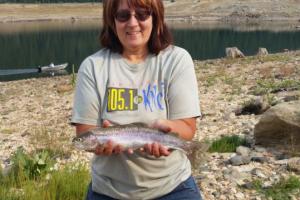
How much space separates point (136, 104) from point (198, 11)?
14272 cm

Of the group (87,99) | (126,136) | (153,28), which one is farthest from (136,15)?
(126,136)

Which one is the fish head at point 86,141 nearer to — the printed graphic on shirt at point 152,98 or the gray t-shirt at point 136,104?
the gray t-shirt at point 136,104

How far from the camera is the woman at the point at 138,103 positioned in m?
4.02

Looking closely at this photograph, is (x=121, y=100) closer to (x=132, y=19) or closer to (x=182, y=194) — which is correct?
(x=132, y=19)

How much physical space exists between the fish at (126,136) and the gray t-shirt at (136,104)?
0.12 metres

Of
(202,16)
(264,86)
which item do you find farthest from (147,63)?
(202,16)

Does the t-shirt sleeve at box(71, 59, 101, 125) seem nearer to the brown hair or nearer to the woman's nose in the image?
the brown hair

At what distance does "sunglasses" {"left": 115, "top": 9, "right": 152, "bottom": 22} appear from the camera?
13.6ft

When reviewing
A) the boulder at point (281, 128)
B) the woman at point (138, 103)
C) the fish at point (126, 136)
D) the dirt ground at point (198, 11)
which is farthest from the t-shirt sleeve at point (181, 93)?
the dirt ground at point (198, 11)

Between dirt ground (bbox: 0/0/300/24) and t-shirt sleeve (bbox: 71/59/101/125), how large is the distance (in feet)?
380

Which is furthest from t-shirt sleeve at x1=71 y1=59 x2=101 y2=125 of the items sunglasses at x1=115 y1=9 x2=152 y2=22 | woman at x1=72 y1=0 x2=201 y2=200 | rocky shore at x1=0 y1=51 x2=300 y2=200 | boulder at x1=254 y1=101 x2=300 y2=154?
boulder at x1=254 y1=101 x2=300 y2=154

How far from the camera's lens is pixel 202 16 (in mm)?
133625

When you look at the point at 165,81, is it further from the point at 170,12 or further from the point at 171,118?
the point at 170,12

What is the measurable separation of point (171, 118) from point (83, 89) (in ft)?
2.56
